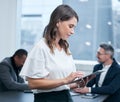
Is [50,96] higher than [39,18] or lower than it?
lower

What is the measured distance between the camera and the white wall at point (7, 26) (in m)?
4.29

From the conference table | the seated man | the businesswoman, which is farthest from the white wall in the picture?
the businesswoman

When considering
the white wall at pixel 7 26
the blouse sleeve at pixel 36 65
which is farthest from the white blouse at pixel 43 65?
the white wall at pixel 7 26

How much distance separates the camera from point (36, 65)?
4.90ft

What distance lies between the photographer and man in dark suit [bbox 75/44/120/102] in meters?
2.89

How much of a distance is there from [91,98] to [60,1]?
208 centimetres

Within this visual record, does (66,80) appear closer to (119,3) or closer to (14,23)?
(119,3)

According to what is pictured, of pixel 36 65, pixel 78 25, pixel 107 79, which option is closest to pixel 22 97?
pixel 107 79

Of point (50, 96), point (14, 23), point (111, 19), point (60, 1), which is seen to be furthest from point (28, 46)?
point (50, 96)

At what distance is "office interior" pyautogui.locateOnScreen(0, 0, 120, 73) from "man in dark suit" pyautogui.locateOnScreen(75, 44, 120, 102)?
30.4 inches

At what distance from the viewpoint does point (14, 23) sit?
4449 mm

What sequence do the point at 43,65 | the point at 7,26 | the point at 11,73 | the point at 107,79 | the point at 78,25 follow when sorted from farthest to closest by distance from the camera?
the point at 7,26 → the point at 78,25 → the point at 11,73 → the point at 107,79 → the point at 43,65

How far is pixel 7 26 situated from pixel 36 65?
9.87 feet

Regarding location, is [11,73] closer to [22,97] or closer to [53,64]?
[22,97]
